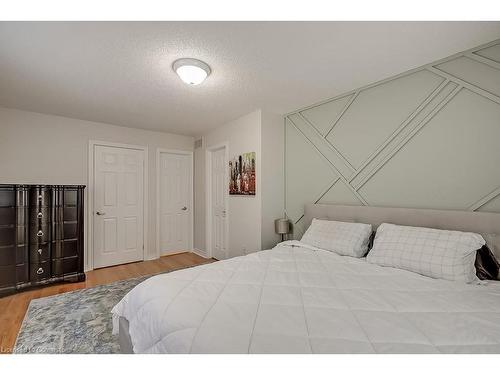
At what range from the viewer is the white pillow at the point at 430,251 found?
1547 mm

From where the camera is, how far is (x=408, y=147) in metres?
2.13

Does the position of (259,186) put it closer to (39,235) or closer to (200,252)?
(200,252)

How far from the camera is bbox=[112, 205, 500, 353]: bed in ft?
3.02

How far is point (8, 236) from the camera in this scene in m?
2.61

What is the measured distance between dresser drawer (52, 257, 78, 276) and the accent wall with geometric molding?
125 inches

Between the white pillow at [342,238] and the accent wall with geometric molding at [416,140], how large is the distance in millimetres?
350

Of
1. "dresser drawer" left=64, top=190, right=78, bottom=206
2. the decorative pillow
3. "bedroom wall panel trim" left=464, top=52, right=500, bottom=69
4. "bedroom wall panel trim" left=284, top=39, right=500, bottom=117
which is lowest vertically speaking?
the decorative pillow

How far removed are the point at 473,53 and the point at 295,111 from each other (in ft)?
5.74

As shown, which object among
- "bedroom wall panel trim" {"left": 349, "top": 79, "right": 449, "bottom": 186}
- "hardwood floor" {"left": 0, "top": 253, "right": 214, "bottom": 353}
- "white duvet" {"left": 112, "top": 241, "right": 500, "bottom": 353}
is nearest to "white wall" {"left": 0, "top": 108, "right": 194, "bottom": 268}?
"hardwood floor" {"left": 0, "top": 253, "right": 214, "bottom": 353}

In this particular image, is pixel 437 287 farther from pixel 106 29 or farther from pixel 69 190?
pixel 69 190

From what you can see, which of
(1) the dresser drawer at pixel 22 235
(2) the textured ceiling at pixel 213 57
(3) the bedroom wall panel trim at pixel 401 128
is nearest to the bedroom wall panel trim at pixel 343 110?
(2) the textured ceiling at pixel 213 57

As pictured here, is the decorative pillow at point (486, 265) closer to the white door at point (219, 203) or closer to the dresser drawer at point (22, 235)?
the white door at point (219, 203)

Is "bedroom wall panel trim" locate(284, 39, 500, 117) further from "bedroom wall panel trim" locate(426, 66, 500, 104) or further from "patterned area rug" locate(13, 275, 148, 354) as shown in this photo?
"patterned area rug" locate(13, 275, 148, 354)
